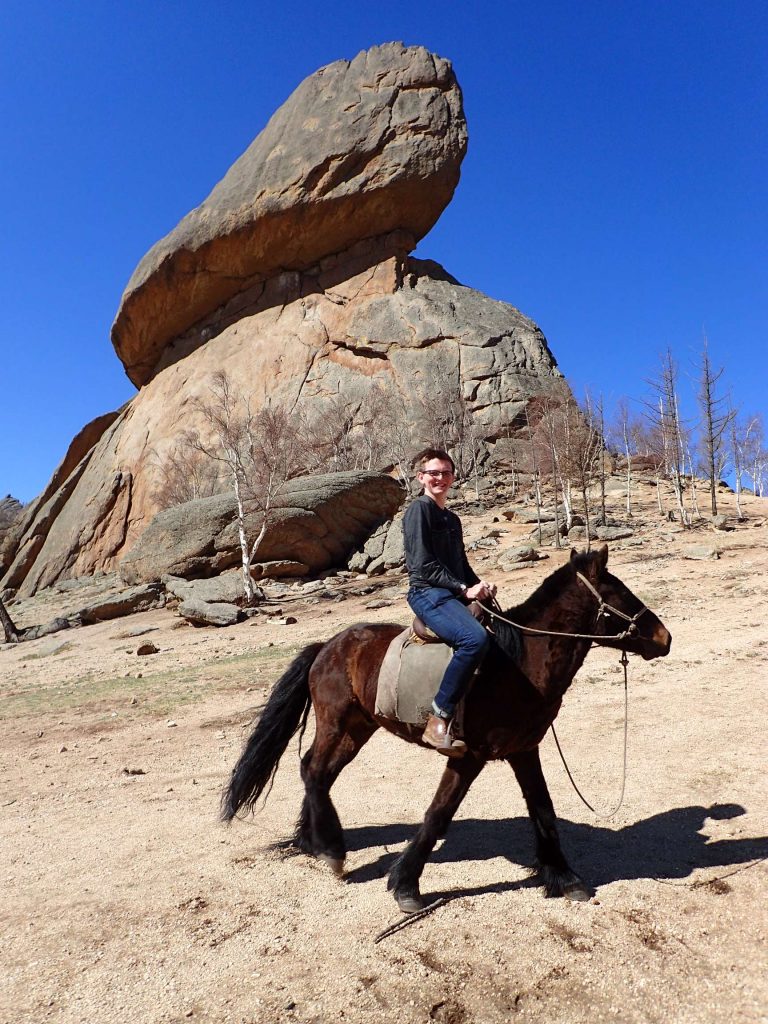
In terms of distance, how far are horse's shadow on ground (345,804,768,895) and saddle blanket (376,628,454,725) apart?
1.26 m

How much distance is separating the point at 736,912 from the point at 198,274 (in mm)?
59956

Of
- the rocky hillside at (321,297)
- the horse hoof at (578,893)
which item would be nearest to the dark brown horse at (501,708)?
the horse hoof at (578,893)

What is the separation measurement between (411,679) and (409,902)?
1344 millimetres

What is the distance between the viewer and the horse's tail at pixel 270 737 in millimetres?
4832

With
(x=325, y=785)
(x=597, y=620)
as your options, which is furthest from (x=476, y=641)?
(x=325, y=785)

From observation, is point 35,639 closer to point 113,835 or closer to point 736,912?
point 113,835

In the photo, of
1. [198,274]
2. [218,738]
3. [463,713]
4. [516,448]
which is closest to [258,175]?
[198,274]

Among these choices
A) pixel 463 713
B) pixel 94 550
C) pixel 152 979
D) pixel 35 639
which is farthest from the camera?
pixel 94 550

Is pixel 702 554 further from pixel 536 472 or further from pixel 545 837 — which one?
pixel 545 837

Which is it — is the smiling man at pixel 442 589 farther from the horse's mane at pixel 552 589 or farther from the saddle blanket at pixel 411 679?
the horse's mane at pixel 552 589

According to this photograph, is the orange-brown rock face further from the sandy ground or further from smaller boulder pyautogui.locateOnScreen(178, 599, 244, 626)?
the sandy ground

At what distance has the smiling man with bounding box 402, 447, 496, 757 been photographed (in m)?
3.79

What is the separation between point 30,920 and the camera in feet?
13.0

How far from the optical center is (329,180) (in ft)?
164
